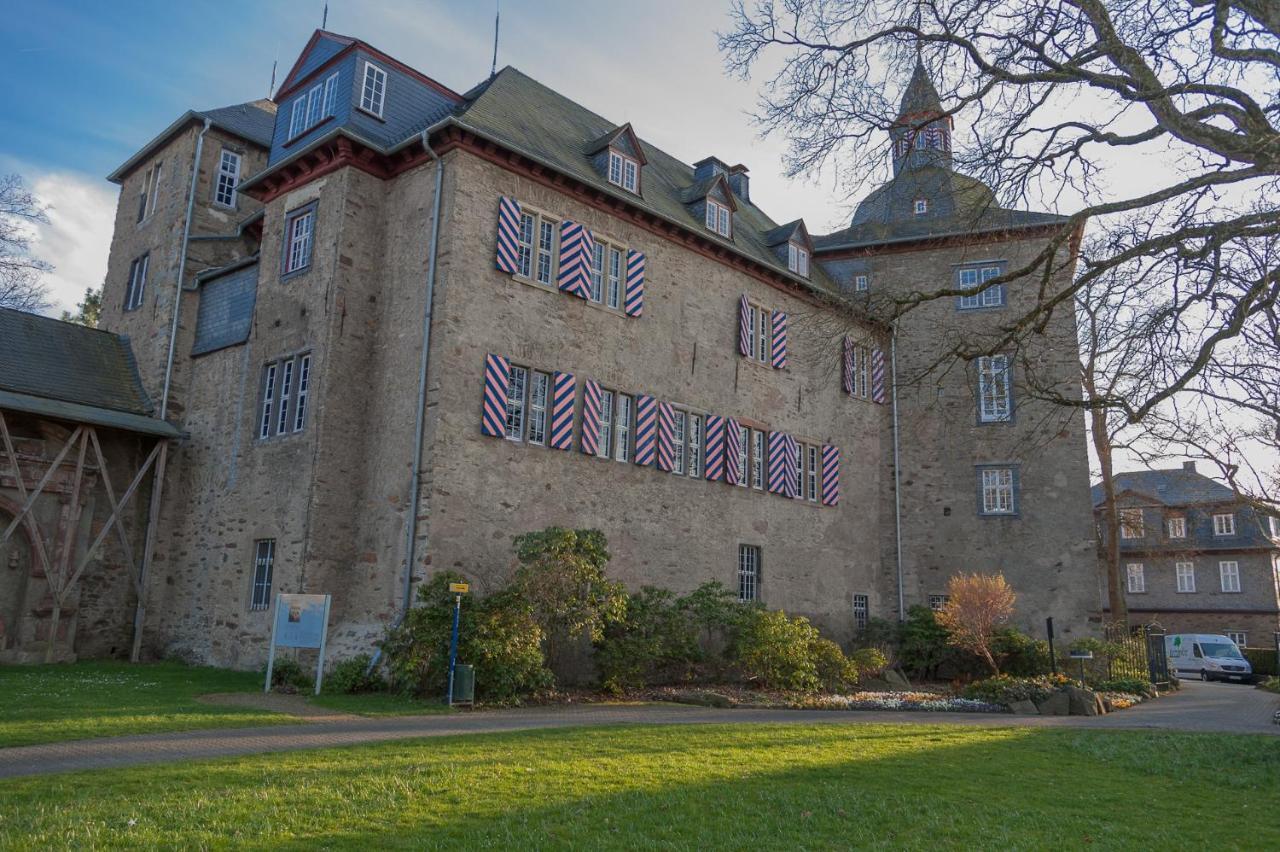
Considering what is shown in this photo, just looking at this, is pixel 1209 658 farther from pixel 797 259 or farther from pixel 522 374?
pixel 522 374

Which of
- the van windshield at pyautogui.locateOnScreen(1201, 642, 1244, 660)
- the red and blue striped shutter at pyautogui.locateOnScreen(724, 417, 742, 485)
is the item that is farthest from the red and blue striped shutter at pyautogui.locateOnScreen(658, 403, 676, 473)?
the van windshield at pyautogui.locateOnScreen(1201, 642, 1244, 660)

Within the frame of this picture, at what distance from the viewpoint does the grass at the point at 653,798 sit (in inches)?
222

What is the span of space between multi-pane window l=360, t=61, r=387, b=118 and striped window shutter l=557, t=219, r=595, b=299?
14.4 ft

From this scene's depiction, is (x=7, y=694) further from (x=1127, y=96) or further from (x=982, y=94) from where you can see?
(x=1127, y=96)

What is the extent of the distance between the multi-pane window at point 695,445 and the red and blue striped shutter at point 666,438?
0.68 metres

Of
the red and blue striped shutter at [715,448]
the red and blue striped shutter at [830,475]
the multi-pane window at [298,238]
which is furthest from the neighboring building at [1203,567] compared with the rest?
the multi-pane window at [298,238]

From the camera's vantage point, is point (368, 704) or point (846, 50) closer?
point (846, 50)

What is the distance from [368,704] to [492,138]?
9.86 m

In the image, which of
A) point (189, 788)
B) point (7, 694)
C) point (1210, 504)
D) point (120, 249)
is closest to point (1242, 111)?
point (189, 788)

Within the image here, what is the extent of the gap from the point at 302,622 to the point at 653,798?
8873mm

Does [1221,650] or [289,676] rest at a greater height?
[1221,650]

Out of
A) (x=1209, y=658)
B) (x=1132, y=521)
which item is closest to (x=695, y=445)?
(x=1132, y=521)

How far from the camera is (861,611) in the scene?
971 inches

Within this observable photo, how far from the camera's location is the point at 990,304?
86.0 feet
